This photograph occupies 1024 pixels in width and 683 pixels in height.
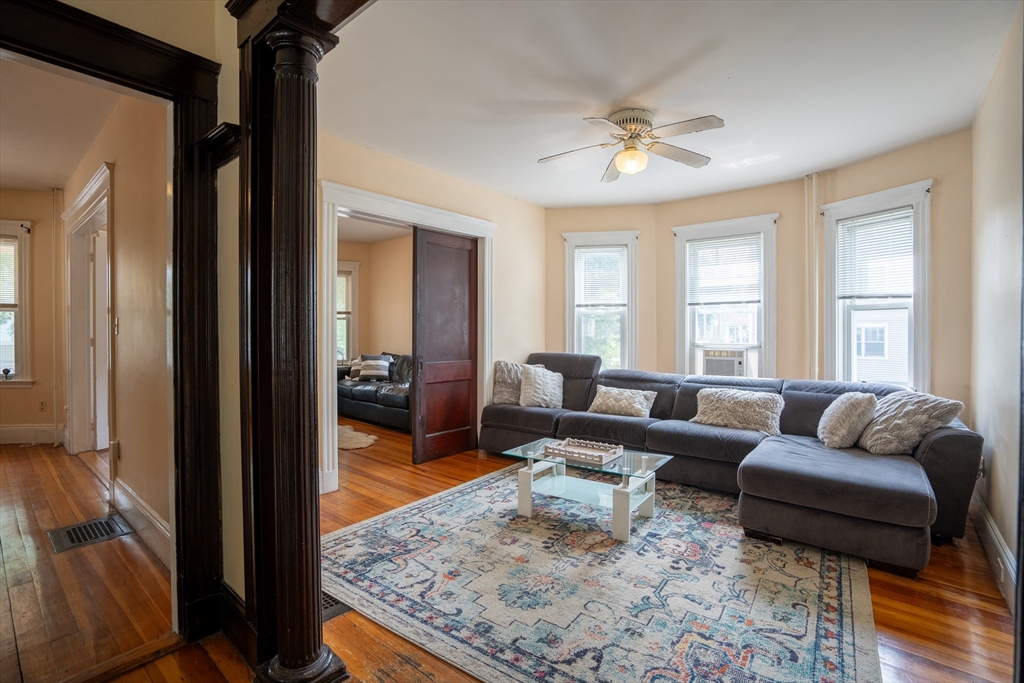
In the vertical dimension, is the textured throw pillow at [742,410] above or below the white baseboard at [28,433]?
above

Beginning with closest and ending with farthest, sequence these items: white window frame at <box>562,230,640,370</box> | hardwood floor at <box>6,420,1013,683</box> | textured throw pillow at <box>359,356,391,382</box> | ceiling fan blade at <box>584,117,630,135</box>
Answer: hardwood floor at <box>6,420,1013,683</box>, ceiling fan blade at <box>584,117,630,135</box>, white window frame at <box>562,230,640,370</box>, textured throw pillow at <box>359,356,391,382</box>

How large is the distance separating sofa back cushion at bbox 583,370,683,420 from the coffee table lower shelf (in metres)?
1.49

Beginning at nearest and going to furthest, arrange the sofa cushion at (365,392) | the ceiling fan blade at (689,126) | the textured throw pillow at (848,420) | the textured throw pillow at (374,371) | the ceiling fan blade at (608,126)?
the ceiling fan blade at (689,126) < the ceiling fan blade at (608,126) < the textured throw pillow at (848,420) < the sofa cushion at (365,392) < the textured throw pillow at (374,371)

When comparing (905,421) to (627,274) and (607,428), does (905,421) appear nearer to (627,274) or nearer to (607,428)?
(607,428)

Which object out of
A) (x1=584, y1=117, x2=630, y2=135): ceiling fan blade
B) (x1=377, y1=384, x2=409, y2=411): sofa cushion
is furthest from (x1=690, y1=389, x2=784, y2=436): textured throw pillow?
(x1=377, y1=384, x2=409, y2=411): sofa cushion

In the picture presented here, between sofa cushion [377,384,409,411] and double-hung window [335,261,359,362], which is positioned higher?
double-hung window [335,261,359,362]

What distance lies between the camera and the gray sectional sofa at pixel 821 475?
8.07 ft

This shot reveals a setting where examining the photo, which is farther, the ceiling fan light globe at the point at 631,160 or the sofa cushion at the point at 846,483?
the ceiling fan light globe at the point at 631,160

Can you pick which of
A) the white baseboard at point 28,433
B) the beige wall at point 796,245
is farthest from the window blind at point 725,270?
the white baseboard at point 28,433

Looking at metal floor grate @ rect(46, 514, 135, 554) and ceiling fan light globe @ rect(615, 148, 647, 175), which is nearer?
metal floor grate @ rect(46, 514, 135, 554)

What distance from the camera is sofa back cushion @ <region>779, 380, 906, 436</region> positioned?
12.5ft

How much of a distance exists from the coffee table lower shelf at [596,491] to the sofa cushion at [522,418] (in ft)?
3.27

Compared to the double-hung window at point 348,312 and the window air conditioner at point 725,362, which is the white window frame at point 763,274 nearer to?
the window air conditioner at point 725,362

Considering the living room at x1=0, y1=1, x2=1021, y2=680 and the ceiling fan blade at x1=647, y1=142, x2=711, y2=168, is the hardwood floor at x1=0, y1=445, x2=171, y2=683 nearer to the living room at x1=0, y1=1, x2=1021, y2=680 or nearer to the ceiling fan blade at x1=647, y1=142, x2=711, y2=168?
the living room at x1=0, y1=1, x2=1021, y2=680
